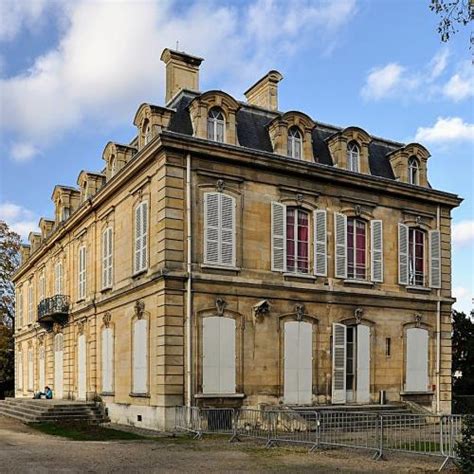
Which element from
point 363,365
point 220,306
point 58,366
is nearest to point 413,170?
point 363,365

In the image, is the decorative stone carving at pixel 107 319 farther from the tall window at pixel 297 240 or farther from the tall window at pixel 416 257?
the tall window at pixel 416 257

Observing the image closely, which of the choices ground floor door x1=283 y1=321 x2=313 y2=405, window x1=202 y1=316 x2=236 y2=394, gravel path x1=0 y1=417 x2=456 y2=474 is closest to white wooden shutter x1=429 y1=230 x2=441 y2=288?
ground floor door x1=283 y1=321 x2=313 y2=405

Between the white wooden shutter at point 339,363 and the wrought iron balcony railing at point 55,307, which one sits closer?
the white wooden shutter at point 339,363

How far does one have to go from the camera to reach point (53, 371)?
30.4 meters

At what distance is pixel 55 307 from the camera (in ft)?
93.4

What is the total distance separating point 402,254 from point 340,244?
259 centimetres

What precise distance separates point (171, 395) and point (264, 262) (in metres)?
4.68

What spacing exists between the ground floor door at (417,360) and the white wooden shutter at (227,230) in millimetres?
7211

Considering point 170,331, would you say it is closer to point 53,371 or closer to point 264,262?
point 264,262

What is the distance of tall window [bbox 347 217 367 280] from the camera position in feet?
72.9

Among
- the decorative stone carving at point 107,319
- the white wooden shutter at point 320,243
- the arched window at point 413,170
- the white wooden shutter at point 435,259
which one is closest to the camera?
the white wooden shutter at point 320,243

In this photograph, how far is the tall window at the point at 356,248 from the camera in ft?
72.9

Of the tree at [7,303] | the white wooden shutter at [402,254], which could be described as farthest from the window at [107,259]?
the tree at [7,303]

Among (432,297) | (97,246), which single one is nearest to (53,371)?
(97,246)
